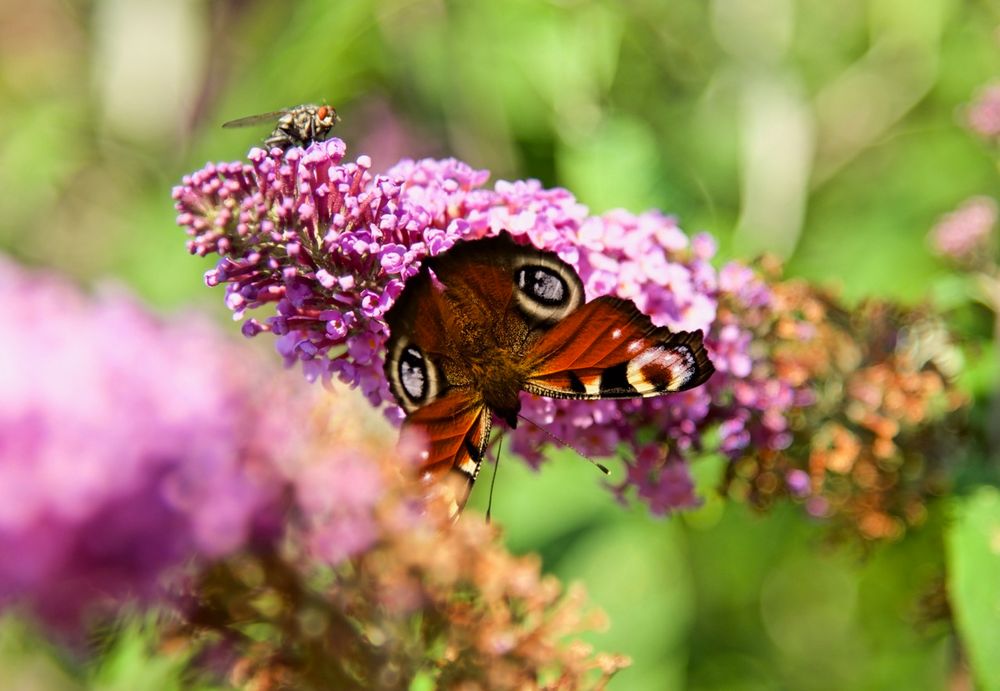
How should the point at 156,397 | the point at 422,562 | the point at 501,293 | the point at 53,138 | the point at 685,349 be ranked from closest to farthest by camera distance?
the point at 156,397, the point at 422,562, the point at 685,349, the point at 501,293, the point at 53,138

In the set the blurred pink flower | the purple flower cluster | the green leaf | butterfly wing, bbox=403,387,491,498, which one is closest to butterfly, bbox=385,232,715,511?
butterfly wing, bbox=403,387,491,498

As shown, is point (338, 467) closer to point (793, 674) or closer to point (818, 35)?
point (793, 674)

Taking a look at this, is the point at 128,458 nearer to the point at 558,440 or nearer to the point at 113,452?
the point at 113,452

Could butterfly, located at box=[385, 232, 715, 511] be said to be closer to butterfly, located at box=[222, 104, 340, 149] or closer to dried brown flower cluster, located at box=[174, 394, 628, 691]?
dried brown flower cluster, located at box=[174, 394, 628, 691]

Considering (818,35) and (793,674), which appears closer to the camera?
(793,674)

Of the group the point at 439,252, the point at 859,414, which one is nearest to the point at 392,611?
the point at 439,252

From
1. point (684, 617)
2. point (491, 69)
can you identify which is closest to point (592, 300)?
point (684, 617)
